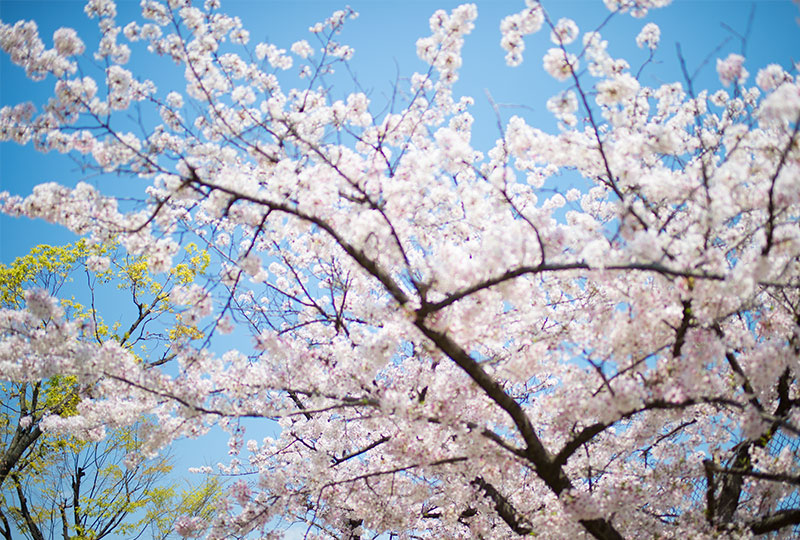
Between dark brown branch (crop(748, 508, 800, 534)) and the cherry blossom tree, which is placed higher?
the cherry blossom tree

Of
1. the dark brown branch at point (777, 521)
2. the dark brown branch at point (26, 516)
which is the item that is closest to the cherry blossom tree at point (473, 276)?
the dark brown branch at point (777, 521)

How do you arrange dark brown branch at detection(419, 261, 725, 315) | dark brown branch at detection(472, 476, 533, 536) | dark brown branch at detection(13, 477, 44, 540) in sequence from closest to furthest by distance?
1. dark brown branch at detection(419, 261, 725, 315)
2. dark brown branch at detection(472, 476, 533, 536)
3. dark brown branch at detection(13, 477, 44, 540)

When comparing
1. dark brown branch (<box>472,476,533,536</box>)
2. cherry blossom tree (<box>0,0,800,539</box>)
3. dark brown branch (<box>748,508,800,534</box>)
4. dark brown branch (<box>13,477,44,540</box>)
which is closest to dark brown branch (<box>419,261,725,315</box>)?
cherry blossom tree (<box>0,0,800,539</box>)

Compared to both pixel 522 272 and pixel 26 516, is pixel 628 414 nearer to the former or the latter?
pixel 522 272

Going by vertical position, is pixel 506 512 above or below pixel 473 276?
below

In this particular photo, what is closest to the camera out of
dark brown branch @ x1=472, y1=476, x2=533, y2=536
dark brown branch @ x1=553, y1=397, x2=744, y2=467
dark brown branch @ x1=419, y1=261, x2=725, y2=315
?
dark brown branch @ x1=419, y1=261, x2=725, y2=315

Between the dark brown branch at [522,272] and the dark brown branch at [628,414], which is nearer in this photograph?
the dark brown branch at [522,272]

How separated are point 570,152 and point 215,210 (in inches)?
144

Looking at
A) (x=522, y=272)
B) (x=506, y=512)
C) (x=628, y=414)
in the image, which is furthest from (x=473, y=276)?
(x=506, y=512)

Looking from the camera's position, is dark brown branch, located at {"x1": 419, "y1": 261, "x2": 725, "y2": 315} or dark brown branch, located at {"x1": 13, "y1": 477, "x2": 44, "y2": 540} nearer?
dark brown branch, located at {"x1": 419, "y1": 261, "x2": 725, "y2": 315}

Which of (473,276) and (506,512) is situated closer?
(473,276)

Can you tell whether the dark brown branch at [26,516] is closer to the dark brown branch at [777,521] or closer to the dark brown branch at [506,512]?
the dark brown branch at [506,512]

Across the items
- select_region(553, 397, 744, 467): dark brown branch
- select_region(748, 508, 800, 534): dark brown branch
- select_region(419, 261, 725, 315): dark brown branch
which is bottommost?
select_region(748, 508, 800, 534): dark brown branch

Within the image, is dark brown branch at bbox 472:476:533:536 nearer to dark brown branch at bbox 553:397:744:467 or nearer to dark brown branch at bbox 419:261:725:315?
dark brown branch at bbox 553:397:744:467
